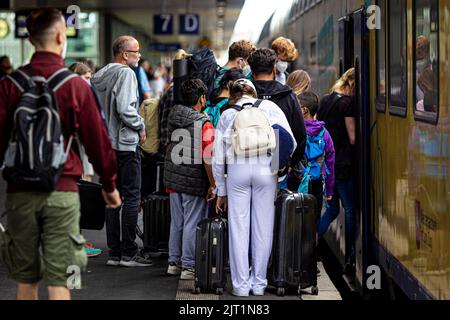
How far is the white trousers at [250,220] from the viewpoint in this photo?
7.82 m

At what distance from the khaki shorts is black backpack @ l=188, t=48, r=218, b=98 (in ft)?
12.8

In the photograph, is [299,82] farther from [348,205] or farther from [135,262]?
[135,262]

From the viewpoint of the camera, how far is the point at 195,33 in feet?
121

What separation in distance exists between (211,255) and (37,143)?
2699 millimetres

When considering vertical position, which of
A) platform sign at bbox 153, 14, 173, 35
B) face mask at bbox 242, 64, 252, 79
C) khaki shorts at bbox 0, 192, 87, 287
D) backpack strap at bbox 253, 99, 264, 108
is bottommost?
khaki shorts at bbox 0, 192, 87, 287

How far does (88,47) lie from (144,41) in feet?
76.3

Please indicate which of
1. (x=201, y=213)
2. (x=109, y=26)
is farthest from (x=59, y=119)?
(x=109, y=26)

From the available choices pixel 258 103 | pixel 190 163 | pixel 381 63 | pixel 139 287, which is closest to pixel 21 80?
pixel 258 103

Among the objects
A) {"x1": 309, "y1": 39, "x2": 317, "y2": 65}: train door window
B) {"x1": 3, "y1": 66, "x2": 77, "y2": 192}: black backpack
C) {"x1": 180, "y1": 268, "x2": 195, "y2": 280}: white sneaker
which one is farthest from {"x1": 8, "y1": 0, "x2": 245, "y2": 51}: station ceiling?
{"x1": 3, "y1": 66, "x2": 77, "y2": 192}: black backpack

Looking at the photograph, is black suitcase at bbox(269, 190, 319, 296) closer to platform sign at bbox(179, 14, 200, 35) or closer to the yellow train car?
Answer: the yellow train car

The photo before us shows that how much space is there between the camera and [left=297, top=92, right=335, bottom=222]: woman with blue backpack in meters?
8.89

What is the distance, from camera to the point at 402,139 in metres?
6.86
